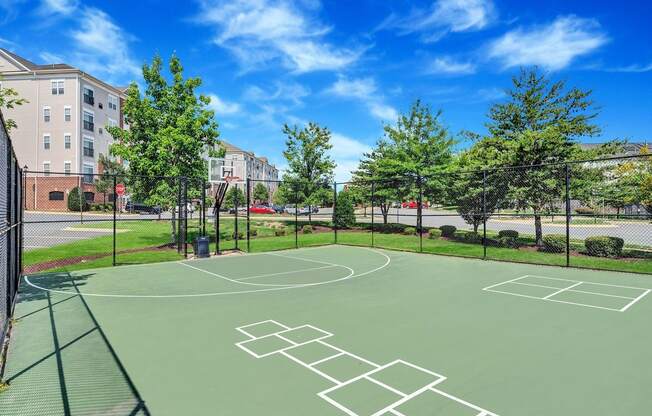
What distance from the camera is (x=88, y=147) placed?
42688mm

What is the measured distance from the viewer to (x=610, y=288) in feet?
30.6

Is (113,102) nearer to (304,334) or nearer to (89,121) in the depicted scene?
(89,121)

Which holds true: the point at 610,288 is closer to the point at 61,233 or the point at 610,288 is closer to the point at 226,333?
the point at 226,333

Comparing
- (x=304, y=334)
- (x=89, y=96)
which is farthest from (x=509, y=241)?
(x=89, y=96)

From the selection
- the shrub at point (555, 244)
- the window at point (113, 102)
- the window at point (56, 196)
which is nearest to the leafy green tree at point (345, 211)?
the shrub at point (555, 244)

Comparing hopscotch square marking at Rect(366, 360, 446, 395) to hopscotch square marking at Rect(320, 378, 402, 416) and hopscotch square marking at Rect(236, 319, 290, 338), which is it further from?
hopscotch square marking at Rect(236, 319, 290, 338)

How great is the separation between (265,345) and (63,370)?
2.58 m

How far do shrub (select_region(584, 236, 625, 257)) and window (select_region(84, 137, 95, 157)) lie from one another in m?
47.9

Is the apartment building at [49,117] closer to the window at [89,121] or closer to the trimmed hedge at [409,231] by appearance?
the window at [89,121]

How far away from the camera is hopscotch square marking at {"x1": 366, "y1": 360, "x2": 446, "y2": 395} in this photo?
13.7 ft

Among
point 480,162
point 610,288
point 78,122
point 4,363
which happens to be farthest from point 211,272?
point 78,122

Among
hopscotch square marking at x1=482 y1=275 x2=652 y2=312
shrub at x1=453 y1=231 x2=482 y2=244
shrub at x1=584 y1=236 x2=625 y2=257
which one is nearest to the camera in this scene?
hopscotch square marking at x1=482 y1=275 x2=652 y2=312

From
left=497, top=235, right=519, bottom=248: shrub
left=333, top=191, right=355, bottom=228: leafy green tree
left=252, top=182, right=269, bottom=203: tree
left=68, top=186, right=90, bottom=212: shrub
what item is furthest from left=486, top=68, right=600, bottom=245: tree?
left=252, top=182, right=269, bottom=203: tree

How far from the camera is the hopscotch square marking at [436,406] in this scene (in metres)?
3.67
